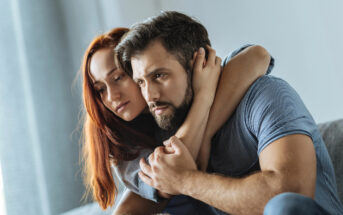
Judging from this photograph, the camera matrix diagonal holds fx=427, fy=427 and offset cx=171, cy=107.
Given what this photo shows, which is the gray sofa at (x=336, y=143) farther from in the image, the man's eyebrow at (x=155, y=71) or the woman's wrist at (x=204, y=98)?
the man's eyebrow at (x=155, y=71)

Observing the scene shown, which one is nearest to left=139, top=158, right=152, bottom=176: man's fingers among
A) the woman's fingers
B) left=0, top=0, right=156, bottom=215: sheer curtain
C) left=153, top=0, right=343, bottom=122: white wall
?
the woman's fingers

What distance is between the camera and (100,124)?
57.7 inches

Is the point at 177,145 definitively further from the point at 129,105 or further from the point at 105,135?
the point at 105,135

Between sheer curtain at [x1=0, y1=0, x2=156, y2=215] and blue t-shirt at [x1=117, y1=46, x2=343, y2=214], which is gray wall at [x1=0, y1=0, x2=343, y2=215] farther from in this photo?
blue t-shirt at [x1=117, y1=46, x2=343, y2=214]

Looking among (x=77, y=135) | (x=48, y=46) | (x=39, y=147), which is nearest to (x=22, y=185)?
(x=39, y=147)

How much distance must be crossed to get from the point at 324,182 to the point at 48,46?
1734mm

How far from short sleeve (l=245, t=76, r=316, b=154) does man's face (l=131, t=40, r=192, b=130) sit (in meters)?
0.22

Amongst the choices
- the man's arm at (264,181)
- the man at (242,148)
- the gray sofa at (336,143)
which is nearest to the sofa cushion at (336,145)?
the gray sofa at (336,143)

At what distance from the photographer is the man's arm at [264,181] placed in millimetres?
895

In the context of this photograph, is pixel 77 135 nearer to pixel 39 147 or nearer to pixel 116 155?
pixel 39 147

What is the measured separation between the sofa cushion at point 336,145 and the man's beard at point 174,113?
0.50 meters

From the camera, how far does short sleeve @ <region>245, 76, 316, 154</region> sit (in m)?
0.98

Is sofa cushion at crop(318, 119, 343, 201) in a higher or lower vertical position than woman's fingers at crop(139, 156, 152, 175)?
lower

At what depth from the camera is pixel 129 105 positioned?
136 cm
